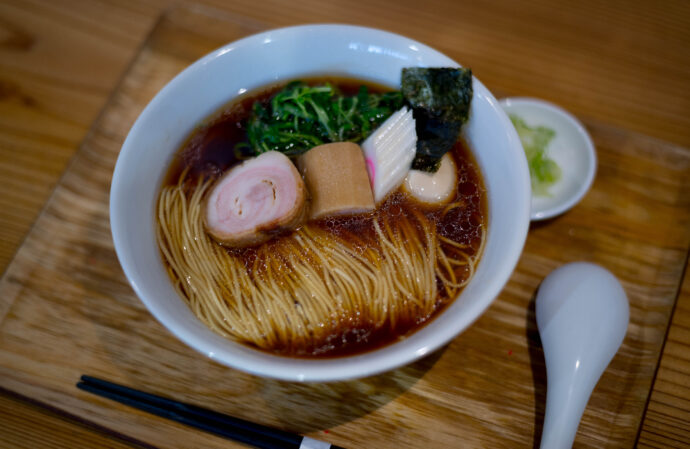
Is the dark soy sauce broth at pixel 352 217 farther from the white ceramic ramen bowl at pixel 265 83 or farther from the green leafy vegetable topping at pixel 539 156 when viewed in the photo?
the green leafy vegetable topping at pixel 539 156

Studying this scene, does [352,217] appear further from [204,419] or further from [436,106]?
[204,419]

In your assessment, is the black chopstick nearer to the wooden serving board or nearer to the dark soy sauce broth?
the wooden serving board

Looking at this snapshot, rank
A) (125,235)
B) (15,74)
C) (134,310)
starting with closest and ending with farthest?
(125,235) < (134,310) < (15,74)

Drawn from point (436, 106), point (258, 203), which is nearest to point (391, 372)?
point (258, 203)

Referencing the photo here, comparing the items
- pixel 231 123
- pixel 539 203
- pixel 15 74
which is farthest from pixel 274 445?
pixel 15 74

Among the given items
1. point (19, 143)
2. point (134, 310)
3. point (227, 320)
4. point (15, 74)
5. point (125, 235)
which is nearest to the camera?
point (125, 235)

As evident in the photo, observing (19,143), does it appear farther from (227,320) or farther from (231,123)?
(227,320)

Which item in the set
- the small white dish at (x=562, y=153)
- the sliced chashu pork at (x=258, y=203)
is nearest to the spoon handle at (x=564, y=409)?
the small white dish at (x=562, y=153)
